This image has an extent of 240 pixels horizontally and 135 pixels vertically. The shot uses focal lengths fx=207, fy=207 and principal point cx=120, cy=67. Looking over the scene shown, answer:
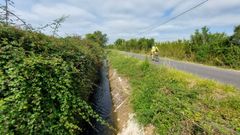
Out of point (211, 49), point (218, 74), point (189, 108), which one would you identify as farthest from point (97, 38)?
point (189, 108)

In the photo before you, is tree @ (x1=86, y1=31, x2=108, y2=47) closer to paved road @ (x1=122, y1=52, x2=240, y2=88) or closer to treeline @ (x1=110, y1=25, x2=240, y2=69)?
treeline @ (x1=110, y1=25, x2=240, y2=69)

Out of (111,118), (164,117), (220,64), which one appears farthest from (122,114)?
(220,64)

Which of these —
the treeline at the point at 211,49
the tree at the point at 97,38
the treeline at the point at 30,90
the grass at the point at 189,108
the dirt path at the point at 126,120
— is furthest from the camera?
the tree at the point at 97,38

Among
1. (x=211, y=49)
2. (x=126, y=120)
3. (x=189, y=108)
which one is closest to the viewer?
(x=189, y=108)

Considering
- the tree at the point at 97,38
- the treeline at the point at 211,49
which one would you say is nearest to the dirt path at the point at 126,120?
the treeline at the point at 211,49

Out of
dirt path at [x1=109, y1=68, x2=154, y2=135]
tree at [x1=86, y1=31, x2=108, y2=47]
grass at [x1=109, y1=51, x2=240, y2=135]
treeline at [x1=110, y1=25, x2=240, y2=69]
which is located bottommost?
dirt path at [x1=109, y1=68, x2=154, y2=135]

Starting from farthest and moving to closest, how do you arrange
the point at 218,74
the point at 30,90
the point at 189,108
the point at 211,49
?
the point at 211,49, the point at 218,74, the point at 189,108, the point at 30,90

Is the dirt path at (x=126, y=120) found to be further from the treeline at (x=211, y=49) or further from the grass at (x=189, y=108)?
the treeline at (x=211, y=49)

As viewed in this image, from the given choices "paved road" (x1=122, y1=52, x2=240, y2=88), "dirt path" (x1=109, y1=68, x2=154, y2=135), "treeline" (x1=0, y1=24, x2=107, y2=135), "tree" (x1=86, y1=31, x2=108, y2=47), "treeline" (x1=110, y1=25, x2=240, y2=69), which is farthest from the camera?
"tree" (x1=86, y1=31, x2=108, y2=47)

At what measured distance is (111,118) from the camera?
8.34 m

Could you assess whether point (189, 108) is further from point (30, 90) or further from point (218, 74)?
point (218, 74)

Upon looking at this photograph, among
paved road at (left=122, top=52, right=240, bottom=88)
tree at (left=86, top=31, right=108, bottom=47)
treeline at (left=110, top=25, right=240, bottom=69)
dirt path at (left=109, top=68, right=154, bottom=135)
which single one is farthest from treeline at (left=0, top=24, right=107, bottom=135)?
tree at (left=86, top=31, right=108, bottom=47)

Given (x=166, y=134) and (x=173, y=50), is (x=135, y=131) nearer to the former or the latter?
(x=166, y=134)

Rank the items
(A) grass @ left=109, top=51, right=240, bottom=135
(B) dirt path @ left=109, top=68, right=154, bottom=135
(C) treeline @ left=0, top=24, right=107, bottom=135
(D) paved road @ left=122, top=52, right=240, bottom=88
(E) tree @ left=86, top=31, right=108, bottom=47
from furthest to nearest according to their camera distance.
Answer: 1. (E) tree @ left=86, top=31, right=108, bottom=47
2. (D) paved road @ left=122, top=52, right=240, bottom=88
3. (B) dirt path @ left=109, top=68, right=154, bottom=135
4. (A) grass @ left=109, top=51, right=240, bottom=135
5. (C) treeline @ left=0, top=24, right=107, bottom=135
